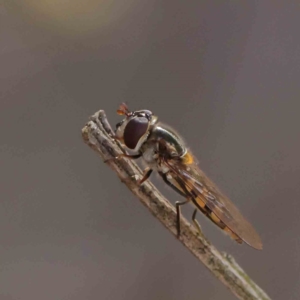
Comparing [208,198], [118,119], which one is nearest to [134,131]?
[208,198]

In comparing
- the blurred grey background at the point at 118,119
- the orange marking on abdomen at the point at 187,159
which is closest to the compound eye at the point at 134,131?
the orange marking on abdomen at the point at 187,159

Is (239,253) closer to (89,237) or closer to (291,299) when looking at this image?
(291,299)

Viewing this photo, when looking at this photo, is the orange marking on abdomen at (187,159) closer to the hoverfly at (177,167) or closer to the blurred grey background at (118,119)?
the hoverfly at (177,167)

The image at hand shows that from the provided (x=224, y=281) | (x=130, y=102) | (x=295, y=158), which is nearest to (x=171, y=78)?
(x=130, y=102)

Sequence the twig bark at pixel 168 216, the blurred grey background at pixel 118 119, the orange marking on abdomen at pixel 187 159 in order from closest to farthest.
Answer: the twig bark at pixel 168 216 < the orange marking on abdomen at pixel 187 159 < the blurred grey background at pixel 118 119

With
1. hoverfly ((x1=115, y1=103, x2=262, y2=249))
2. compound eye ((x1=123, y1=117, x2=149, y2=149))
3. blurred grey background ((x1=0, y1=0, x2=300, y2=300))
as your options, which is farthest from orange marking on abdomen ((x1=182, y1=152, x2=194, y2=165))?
blurred grey background ((x1=0, y1=0, x2=300, y2=300))

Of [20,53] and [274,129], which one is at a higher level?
[274,129]

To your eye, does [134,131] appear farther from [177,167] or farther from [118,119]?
[118,119]
